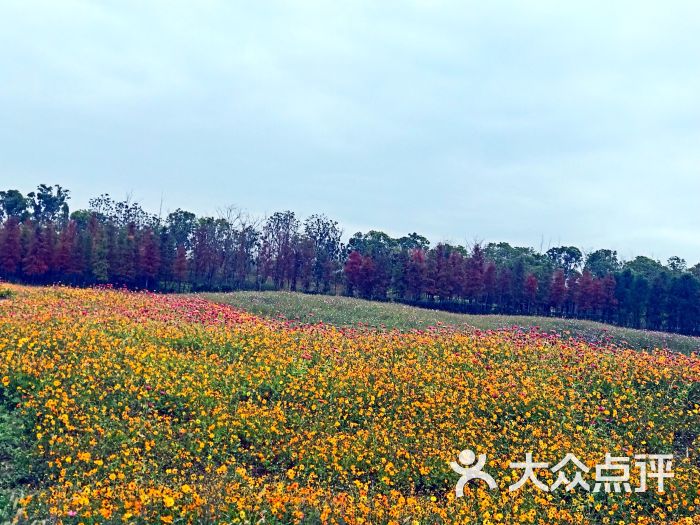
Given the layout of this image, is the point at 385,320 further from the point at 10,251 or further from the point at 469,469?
the point at 10,251

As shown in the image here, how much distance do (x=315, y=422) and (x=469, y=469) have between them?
103 inches

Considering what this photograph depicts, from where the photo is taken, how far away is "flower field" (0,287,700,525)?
6.45 metres

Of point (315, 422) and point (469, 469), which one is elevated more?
point (315, 422)

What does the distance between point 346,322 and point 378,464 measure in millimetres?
14132

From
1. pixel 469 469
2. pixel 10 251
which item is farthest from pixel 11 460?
pixel 10 251

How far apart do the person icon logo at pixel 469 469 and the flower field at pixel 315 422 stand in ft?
0.38

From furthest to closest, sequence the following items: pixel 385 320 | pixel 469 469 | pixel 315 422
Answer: pixel 385 320, pixel 315 422, pixel 469 469

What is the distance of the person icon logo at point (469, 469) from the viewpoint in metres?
7.92

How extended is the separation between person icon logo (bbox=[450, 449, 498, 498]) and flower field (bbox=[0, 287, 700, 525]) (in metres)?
0.12

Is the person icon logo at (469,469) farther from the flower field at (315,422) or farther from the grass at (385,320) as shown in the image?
the grass at (385,320)

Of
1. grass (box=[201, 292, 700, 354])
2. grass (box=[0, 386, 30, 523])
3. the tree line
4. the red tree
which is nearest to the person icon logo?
grass (box=[0, 386, 30, 523])

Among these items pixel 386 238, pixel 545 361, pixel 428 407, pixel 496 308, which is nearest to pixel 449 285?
pixel 496 308

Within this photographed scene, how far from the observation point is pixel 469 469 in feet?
27.5

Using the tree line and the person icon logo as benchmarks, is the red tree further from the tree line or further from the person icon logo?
the person icon logo
